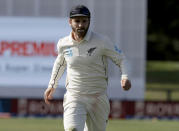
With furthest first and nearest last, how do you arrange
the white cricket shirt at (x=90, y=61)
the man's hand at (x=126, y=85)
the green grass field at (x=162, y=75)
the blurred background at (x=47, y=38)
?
1. the green grass field at (x=162, y=75)
2. the blurred background at (x=47, y=38)
3. the white cricket shirt at (x=90, y=61)
4. the man's hand at (x=126, y=85)

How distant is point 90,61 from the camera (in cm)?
713

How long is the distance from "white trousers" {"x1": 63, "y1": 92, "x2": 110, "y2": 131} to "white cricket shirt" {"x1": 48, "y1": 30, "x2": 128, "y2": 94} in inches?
2.8

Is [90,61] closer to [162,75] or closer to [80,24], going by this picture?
[80,24]

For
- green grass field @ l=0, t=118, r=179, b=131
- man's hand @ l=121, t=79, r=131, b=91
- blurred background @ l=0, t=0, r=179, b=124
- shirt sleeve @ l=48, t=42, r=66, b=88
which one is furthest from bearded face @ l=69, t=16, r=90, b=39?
A: blurred background @ l=0, t=0, r=179, b=124

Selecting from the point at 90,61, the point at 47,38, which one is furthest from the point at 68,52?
the point at 47,38

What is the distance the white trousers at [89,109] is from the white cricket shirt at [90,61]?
0.07 meters

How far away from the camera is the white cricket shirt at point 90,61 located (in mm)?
7105

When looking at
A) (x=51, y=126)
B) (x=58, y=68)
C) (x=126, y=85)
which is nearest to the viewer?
(x=126, y=85)

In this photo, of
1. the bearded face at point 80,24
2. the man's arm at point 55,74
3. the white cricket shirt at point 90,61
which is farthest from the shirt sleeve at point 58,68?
the bearded face at point 80,24

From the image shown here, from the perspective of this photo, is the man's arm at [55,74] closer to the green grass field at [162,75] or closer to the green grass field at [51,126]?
Result: the green grass field at [51,126]

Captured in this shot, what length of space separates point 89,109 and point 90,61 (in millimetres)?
488

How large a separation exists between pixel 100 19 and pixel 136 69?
5.11 feet

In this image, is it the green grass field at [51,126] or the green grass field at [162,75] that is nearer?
the green grass field at [51,126]

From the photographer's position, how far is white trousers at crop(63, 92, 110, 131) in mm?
7023
